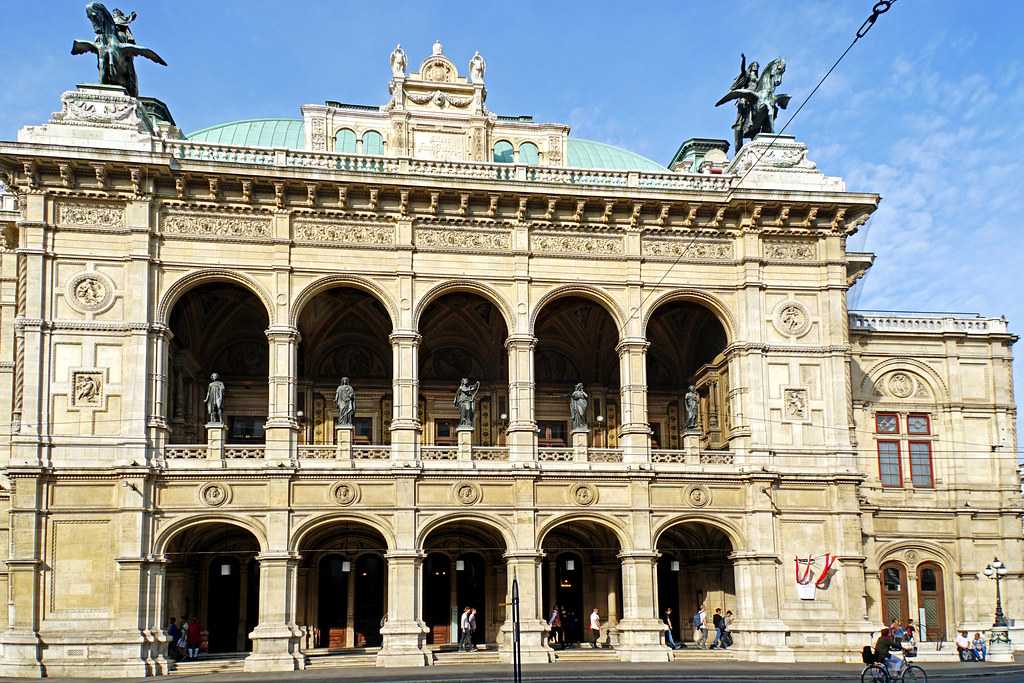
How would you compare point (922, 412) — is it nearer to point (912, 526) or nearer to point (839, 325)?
point (912, 526)

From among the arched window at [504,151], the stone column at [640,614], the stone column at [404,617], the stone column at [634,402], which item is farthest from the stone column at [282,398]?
the arched window at [504,151]

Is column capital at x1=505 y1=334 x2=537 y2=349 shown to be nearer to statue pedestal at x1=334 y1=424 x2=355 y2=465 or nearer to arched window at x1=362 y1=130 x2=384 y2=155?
statue pedestal at x1=334 y1=424 x2=355 y2=465

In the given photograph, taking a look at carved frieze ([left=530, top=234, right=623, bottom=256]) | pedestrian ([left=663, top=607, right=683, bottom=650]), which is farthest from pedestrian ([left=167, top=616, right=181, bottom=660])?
carved frieze ([left=530, top=234, right=623, bottom=256])

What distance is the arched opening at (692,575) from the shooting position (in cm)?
3775

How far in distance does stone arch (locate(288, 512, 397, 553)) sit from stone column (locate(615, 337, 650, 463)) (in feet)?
24.3

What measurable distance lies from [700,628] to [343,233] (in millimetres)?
16853

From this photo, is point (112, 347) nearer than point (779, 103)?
Yes

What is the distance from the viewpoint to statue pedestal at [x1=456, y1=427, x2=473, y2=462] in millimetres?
34500

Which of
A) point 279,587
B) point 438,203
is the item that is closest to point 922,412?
point 438,203

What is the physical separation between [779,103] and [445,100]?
11.8 metres

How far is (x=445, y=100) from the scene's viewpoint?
139 ft

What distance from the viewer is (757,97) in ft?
127

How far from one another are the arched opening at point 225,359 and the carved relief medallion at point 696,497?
14398 mm

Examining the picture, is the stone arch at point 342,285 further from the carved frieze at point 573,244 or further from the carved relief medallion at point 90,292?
the carved relief medallion at point 90,292
